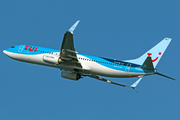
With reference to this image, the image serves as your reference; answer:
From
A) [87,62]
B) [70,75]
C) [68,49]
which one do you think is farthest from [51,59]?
[87,62]

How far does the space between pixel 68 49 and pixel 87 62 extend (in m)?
4.34

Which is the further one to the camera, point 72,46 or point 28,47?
point 28,47

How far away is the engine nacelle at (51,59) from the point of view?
41416mm

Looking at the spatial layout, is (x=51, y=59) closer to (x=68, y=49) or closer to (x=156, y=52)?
(x=68, y=49)

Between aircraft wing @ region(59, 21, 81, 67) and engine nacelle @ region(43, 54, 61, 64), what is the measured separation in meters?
0.68

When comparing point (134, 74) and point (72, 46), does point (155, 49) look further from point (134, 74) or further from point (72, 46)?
point (72, 46)

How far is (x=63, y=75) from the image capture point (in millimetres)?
44500

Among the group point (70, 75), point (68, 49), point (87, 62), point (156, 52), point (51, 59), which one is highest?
point (68, 49)

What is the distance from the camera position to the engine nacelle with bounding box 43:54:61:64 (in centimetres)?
4142

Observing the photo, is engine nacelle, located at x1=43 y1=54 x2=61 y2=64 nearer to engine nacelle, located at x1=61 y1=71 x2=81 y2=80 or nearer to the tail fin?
engine nacelle, located at x1=61 y1=71 x2=81 y2=80

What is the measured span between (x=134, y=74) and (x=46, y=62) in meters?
12.6

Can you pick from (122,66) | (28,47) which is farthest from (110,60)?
(28,47)

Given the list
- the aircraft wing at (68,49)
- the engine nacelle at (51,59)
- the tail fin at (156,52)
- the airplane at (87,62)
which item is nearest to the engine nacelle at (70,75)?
the airplane at (87,62)

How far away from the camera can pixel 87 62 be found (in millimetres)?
42625
